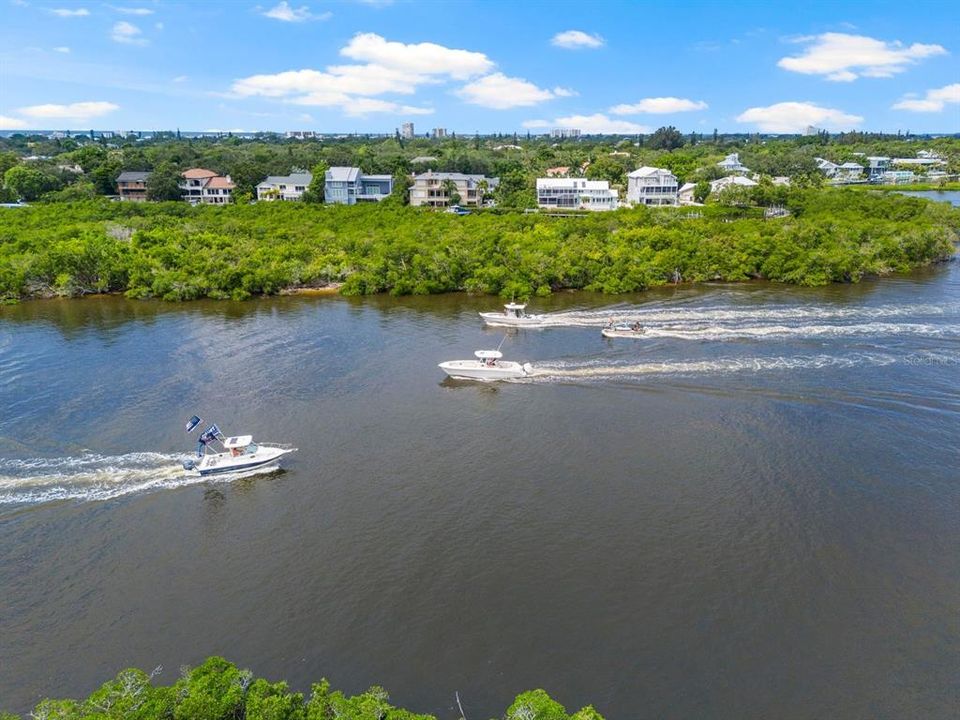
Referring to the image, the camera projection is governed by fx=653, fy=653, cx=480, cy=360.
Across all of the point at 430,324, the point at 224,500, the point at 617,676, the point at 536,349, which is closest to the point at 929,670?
the point at 617,676

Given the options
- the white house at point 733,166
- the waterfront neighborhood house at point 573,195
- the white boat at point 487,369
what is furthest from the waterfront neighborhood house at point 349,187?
the white house at point 733,166

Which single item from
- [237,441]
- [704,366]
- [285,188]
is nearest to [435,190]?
[285,188]

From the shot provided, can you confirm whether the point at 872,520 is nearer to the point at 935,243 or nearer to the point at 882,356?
the point at 882,356

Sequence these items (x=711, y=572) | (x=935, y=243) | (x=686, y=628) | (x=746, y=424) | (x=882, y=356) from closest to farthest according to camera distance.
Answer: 1. (x=686, y=628)
2. (x=711, y=572)
3. (x=746, y=424)
4. (x=882, y=356)
5. (x=935, y=243)

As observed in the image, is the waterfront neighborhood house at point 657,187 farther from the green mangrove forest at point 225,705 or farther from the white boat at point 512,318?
the green mangrove forest at point 225,705

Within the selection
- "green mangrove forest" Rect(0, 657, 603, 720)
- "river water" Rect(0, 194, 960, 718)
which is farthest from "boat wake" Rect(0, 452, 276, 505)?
"green mangrove forest" Rect(0, 657, 603, 720)

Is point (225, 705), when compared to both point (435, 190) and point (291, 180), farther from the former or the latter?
point (291, 180)
